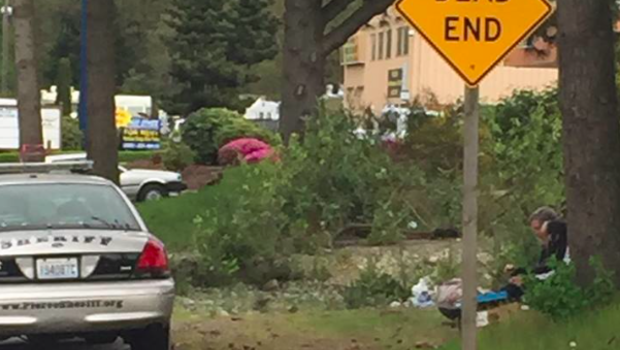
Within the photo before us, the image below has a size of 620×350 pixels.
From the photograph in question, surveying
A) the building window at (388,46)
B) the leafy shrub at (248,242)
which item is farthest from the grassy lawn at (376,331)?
the building window at (388,46)

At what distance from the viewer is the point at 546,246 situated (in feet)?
37.0

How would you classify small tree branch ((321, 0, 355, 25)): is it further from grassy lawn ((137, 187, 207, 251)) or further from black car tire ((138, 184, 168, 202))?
black car tire ((138, 184, 168, 202))

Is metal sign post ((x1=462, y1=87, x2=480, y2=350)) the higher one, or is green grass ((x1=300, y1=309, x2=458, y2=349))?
metal sign post ((x1=462, y1=87, x2=480, y2=350))

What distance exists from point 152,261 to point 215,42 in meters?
46.0

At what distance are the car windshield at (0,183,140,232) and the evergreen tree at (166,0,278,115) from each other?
4471 cm

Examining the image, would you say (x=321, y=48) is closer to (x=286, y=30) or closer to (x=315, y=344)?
(x=286, y=30)

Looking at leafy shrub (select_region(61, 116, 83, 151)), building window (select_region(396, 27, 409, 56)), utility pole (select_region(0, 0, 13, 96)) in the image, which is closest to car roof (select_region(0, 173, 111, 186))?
leafy shrub (select_region(61, 116, 83, 151))

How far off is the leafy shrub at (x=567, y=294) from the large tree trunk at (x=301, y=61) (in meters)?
16.0

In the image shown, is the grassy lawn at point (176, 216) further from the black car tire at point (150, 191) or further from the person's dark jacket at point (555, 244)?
the person's dark jacket at point (555, 244)

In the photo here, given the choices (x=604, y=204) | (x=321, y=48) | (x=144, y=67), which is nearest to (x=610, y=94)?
(x=604, y=204)

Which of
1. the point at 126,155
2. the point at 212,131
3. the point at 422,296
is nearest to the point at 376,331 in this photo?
the point at 422,296

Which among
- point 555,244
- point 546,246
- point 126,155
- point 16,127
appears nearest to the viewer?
point 555,244

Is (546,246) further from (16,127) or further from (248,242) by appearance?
(16,127)

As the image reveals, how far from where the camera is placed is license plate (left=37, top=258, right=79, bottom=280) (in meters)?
9.78
